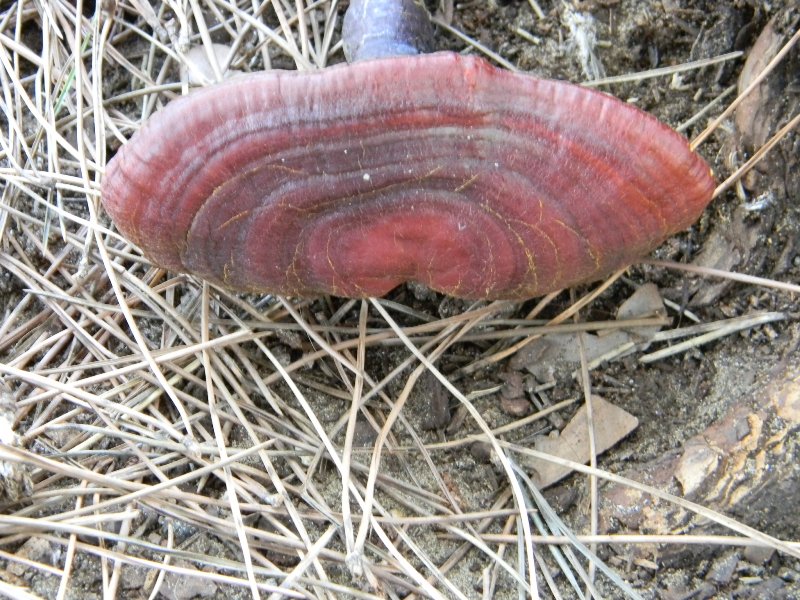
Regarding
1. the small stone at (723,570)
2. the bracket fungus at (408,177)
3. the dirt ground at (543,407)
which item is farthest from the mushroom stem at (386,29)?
the small stone at (723,570)

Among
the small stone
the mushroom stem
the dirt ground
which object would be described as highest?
the mushroom stem

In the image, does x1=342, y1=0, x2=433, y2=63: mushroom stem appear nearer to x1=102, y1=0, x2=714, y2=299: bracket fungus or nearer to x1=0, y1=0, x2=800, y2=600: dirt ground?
x1=0, y1=0, x2=800, y2=600: dirt ground

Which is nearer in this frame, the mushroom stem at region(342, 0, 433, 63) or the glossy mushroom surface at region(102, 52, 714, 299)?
the glossy mushroom surface at region(102, 52, 714, 299)

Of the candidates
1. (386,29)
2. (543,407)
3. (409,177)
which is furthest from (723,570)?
(386,29)

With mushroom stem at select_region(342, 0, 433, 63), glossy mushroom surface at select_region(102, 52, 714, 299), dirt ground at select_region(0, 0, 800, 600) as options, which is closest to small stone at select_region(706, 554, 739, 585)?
dirt ground at select_region(0, 0, 800, 600)

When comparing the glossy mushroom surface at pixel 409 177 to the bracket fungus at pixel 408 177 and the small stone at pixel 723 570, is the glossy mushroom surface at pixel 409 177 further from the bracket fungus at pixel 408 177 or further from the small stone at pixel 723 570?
the small stone at pixel 723 570

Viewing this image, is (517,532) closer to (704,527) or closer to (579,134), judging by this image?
(704,527)
